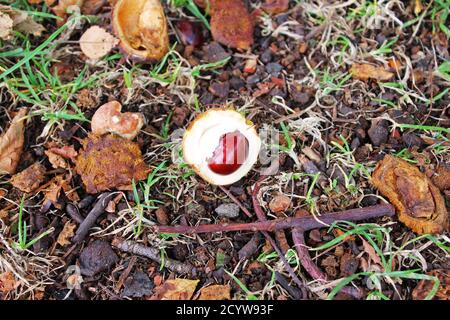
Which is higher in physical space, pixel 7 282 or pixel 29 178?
pixel 29 178

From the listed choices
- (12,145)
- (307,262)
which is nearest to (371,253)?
(307,262)

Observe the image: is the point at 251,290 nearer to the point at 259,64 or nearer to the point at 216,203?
the point at 216,203

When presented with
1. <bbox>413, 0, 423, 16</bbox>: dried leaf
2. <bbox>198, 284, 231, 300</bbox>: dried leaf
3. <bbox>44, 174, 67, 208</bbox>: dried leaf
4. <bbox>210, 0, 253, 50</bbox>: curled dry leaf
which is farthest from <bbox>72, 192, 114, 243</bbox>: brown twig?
<bbox>413, 0, 423, 16</bbox>: dried leaf

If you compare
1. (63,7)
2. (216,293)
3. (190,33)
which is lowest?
(216,293)

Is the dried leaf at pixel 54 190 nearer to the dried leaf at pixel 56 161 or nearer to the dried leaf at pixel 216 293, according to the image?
the dried leaf at pixel 56 161

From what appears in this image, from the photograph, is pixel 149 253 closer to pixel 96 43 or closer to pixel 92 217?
pixel 92 217
